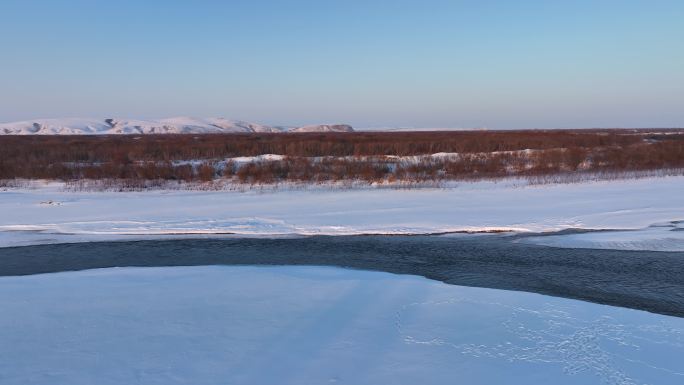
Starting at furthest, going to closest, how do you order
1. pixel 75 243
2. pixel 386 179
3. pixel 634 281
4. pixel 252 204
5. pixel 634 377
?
pixel 386 179, pixel 252 204, pixel 75 243, pixel 634 281, pixel 634 377

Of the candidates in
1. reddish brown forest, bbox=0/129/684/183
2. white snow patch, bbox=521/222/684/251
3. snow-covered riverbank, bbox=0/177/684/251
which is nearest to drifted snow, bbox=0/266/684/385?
white snow patch, bbox=521/222/684/251

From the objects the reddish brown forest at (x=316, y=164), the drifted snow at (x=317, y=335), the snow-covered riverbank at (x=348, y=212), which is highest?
the reddish brown forest at (x=316, y=164)

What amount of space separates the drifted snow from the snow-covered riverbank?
15.0 feet

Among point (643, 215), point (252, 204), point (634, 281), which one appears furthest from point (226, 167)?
point (634, 281)

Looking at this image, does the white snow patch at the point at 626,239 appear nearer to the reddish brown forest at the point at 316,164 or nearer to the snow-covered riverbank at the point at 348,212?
the snow-covered riverbank at the point at 348,212

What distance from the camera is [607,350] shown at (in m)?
5.27

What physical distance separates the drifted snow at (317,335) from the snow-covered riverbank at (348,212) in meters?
4.58

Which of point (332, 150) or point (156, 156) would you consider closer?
point (156, 156)

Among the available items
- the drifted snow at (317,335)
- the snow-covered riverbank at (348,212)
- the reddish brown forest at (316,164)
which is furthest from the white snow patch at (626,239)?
the reddish brown forest at (316,164)

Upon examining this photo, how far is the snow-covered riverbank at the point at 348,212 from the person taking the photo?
40.5 feet

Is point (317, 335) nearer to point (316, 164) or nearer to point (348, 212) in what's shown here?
point (348, 212)

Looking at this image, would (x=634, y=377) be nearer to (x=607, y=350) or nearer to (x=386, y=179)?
(x=607, y=350)

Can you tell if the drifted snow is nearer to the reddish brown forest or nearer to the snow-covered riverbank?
the snow-covered riverbank

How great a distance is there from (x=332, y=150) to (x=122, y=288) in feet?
90.9
